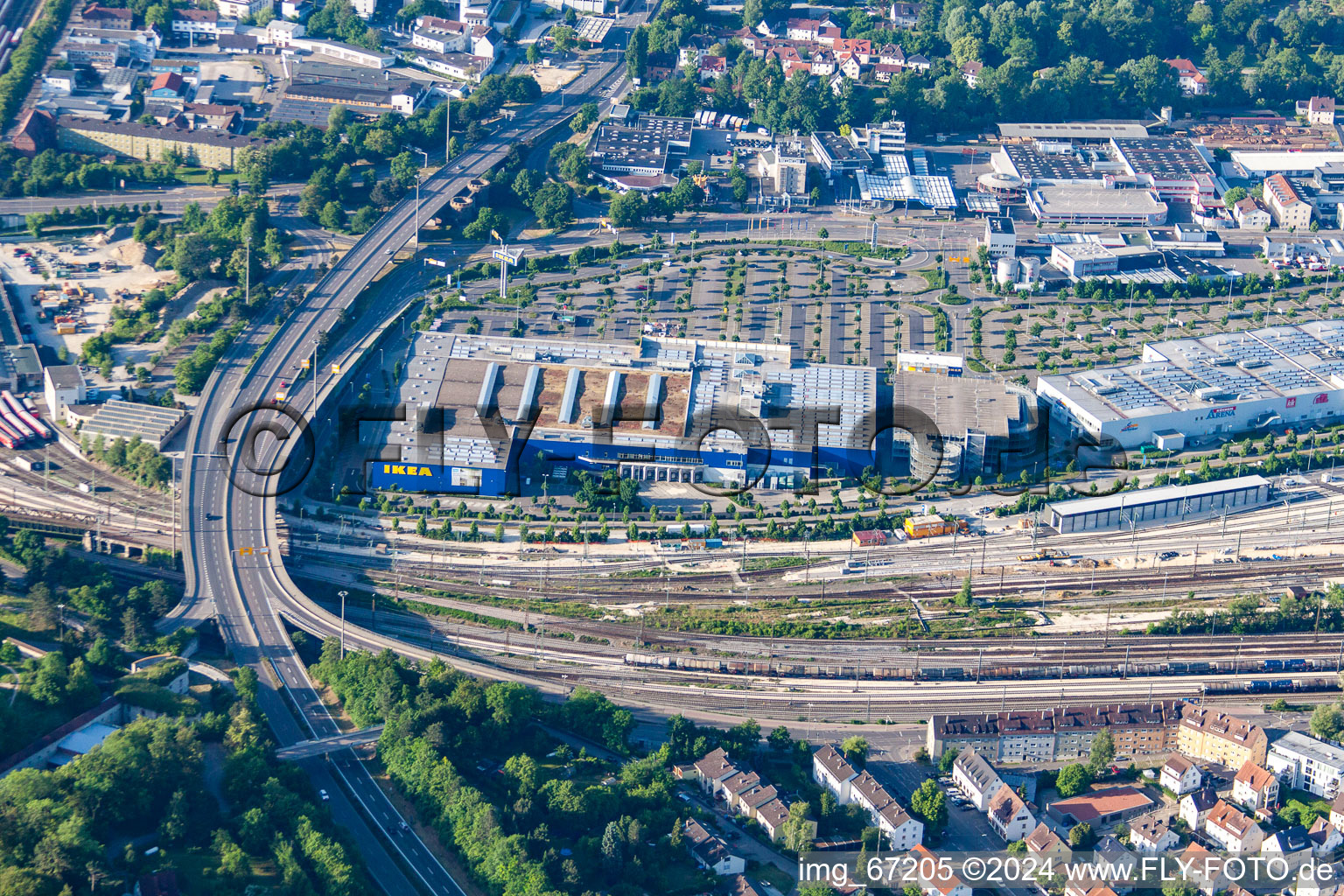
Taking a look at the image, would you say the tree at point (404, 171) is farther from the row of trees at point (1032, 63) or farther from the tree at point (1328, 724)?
the tree at point (1328, 724)

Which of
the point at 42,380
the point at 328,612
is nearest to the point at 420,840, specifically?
the point at 328,612

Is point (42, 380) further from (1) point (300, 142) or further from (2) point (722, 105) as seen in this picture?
(2) point (722, 105)

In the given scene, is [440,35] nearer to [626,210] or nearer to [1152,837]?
[626,210]

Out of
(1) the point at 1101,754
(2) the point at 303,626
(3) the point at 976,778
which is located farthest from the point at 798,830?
(2) the point at 303,626

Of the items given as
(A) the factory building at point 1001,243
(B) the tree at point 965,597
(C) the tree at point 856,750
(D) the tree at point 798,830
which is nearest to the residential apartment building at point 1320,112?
(A) the factory building at point 1001,243

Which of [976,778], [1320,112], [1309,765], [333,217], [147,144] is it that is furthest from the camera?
[1320,112]

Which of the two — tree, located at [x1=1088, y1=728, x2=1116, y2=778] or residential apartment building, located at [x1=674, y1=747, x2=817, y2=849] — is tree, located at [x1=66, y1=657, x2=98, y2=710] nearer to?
residential apartment building, located at [x1=674, y1=747, x2=817, y2=849]

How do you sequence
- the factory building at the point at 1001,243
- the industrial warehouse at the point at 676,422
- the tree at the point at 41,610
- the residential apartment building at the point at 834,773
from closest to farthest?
the residential apartment building at the point at 834,773, the tree at the point at 41,610, the industrial warehouse at the point at 676,422, the factory building at the point at 1001,243
